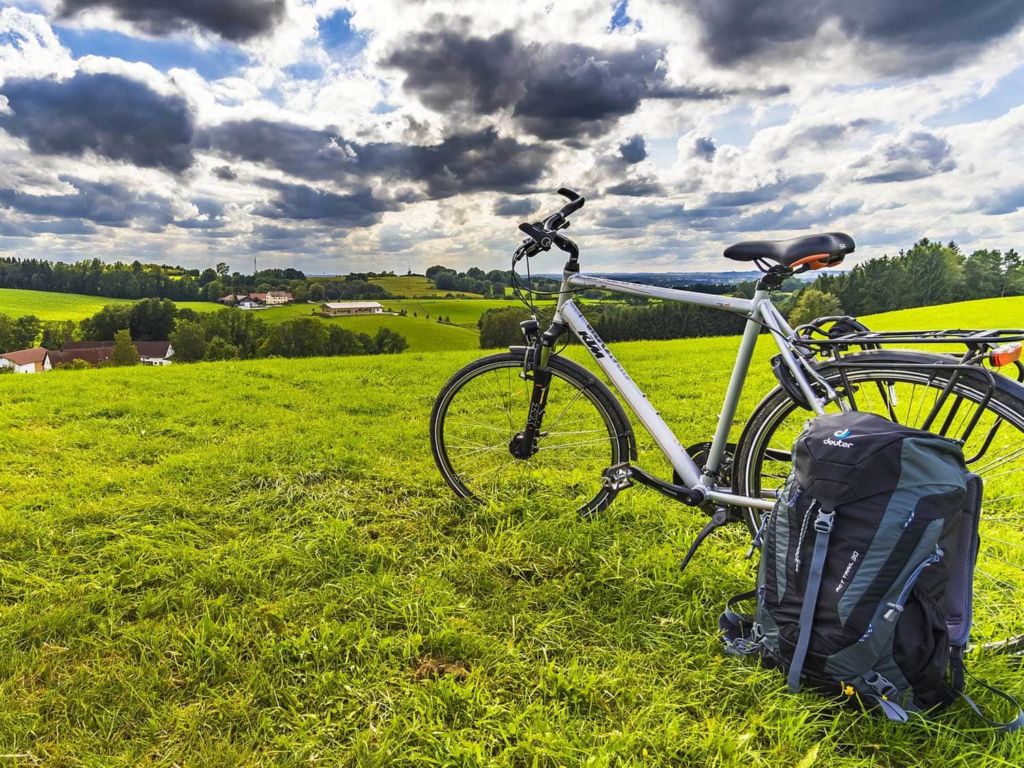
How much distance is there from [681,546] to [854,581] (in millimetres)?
1211

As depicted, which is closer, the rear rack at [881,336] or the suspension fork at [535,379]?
the rear rack at [881,336]

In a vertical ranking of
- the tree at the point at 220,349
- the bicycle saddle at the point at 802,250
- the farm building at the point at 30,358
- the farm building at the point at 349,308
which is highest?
the farm building at the point at 349,308

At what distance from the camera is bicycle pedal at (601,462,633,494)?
Result: 3.06 m

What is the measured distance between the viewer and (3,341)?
38219 millimetres

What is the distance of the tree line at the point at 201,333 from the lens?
28781 mm

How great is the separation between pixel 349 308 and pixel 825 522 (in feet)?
141

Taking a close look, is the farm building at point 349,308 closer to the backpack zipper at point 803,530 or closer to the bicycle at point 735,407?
the bicycle at point 735,407

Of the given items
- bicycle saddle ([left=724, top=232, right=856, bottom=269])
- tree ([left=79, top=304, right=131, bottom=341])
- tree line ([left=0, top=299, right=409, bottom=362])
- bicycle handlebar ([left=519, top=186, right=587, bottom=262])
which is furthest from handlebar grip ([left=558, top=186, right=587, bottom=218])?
tree ([left=79, top=304, right=131, bottom=341])

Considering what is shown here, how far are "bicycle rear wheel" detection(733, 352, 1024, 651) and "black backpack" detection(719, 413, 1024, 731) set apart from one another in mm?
344

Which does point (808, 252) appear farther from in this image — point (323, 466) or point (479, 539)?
point (323, 466)

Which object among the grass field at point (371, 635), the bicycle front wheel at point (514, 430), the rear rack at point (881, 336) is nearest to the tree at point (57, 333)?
the grass field at point (371, 635)

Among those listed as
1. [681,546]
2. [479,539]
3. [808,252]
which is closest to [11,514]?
[479,539]

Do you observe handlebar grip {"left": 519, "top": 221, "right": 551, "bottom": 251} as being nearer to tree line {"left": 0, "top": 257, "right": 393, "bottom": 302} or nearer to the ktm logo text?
the ktm logo text

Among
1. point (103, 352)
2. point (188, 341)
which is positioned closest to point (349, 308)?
point (188, 341)
